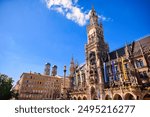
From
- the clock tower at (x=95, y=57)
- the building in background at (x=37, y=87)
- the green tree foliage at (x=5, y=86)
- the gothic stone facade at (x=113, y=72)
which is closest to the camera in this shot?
the gothic stone facade at (x=113, y=72)

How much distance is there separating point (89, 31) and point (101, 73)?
20231 mm

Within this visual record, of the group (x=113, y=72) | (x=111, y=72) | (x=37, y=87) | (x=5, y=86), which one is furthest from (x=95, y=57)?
(x=37, y=87)

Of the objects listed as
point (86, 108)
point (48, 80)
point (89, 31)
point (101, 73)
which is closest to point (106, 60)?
point (101, 73)

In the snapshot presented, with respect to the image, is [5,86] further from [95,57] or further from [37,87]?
[37,87]

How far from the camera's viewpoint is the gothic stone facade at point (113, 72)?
28.3 meters

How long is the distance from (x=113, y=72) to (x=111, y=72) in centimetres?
94

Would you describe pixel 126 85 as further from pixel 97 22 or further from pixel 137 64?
pixel 97 22

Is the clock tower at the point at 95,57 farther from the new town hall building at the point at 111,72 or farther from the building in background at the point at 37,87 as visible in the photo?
the building in background at the point at 37,87

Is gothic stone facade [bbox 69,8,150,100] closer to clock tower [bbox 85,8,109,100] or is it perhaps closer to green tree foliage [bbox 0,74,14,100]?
clock tower [bbox 85,8,109,100]

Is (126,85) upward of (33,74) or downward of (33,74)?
downward

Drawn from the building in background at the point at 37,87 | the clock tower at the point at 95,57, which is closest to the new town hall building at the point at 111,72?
the clock tower at the point at 95,57

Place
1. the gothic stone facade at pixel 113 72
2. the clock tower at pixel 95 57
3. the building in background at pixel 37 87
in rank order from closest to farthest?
the gothic stone facade at pixel 113 72
the clock tower at pixel 95 57
the building in background at pixel 37 87

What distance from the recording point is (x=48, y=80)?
232 ft

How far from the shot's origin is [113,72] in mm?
35656
